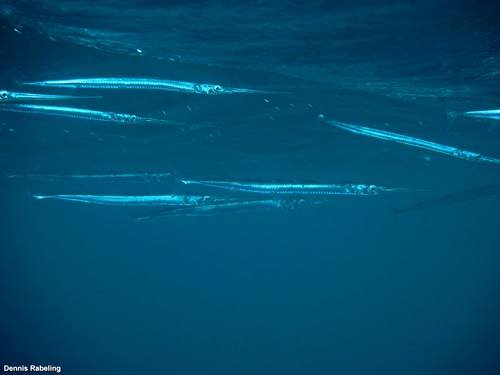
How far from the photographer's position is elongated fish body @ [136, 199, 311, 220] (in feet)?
29.4

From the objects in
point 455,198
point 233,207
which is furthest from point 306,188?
point 455,198

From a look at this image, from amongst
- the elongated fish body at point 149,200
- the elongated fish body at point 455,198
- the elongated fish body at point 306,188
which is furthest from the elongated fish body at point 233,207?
the elongated fish body at point 455,198

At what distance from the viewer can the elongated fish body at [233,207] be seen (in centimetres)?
895

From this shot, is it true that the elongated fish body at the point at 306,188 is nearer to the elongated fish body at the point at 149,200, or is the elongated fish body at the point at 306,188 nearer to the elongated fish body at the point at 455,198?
the elongated fish body at the point at 149,200

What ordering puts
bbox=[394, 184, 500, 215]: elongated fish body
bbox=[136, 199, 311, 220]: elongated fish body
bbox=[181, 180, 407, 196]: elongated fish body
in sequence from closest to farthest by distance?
bbox=[181, 180, 407, 196]: elongated fish body
bbox=[136, 199, 311, 220]: elongated fish body
bbox=[394, 184, 500, 215]: elongated fish body

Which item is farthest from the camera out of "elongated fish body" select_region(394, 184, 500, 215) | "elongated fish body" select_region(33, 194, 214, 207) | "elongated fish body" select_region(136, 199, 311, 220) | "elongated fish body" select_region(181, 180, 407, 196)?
"elongated fish body" select_region(394, 184, 500, 215)

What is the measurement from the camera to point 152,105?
1301cm

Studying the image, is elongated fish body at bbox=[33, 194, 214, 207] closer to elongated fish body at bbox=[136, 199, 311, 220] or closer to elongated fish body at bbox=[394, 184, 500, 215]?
elongated fish body at bbox=[136, 199, 311, 220]

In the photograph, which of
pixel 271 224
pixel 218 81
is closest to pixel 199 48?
pixel 218 81

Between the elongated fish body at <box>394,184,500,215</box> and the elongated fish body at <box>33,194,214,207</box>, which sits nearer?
the elongated fish body at <box>33,194,214,207</box>

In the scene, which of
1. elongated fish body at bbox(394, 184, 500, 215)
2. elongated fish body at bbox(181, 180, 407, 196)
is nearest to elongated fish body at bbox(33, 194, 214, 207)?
elongated fish body at bbox(181, 180, 407, 196)

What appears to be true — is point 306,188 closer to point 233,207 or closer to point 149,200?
point 233,207

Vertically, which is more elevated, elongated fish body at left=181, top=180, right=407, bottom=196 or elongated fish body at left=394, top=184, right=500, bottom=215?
elongated fish body at left=394, top=184, right=500, bottom=215

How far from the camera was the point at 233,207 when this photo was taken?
912 cm
